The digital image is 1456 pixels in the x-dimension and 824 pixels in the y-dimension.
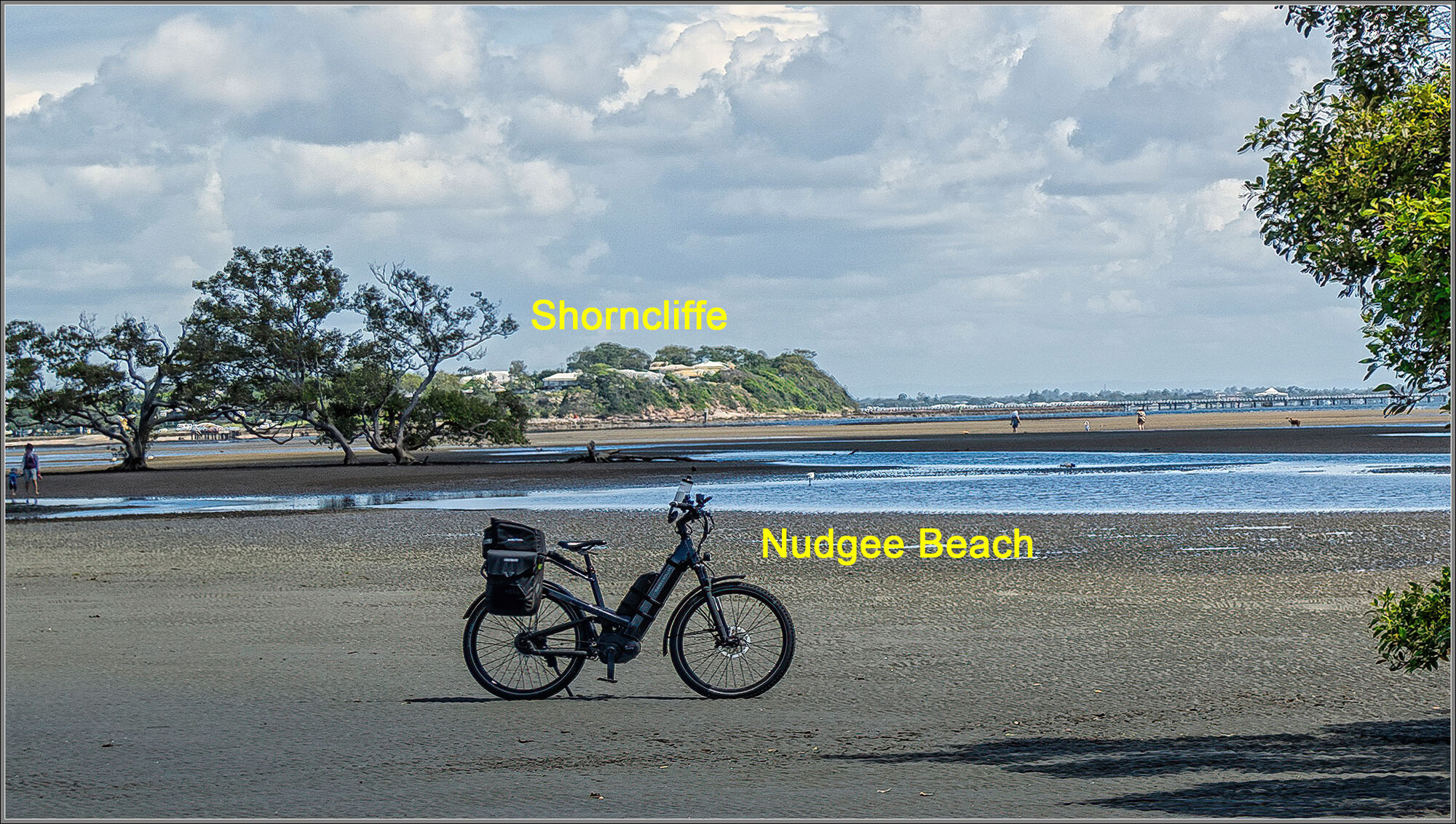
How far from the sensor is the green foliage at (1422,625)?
6438 millimetres

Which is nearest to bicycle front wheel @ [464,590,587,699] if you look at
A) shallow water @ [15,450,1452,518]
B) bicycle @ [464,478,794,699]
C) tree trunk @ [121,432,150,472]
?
bicycle @ [464,478,794,699]

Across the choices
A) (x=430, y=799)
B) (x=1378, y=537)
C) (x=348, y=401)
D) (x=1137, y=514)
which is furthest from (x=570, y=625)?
(x=348, y=401)

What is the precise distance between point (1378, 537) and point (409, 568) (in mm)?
14312

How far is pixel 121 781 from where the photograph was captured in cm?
670

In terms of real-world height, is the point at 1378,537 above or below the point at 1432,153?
below

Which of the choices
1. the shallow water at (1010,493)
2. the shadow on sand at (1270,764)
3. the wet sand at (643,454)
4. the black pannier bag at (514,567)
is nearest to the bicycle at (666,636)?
the black pannier bag at (514,567)

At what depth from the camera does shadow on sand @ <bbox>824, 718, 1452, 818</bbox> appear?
236 inches

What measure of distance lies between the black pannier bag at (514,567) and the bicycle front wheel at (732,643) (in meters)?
0.99

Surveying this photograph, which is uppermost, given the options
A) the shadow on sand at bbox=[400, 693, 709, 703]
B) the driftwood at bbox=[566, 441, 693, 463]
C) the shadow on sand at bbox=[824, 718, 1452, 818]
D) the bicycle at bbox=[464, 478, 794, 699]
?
the driftwood at bbox=[566, 441, 693, 463]

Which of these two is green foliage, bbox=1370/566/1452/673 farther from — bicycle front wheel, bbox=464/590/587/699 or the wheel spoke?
bicycle front wheel, bbox=464/590/587/699

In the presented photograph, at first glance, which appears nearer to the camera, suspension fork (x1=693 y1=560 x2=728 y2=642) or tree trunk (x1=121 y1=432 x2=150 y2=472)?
suspension fork (x1=693 y1=560 x2=728 y2=642)

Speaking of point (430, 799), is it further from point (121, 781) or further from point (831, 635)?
point (831, 635)

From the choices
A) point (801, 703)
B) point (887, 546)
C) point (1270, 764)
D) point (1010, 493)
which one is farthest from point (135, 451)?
point (1270, 764)

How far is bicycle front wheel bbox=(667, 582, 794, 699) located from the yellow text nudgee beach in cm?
930
